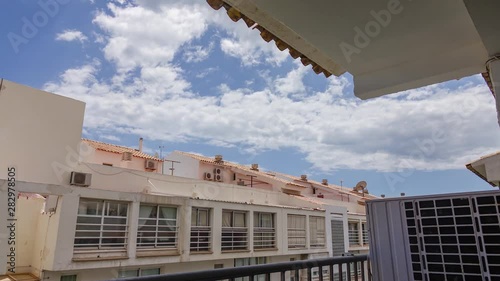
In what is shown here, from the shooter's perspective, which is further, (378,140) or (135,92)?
(135,92)

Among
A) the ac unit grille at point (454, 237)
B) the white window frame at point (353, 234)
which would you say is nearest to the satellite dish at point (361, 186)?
the white window frame at point (353, 234)

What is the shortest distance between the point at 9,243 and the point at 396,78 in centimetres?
1055

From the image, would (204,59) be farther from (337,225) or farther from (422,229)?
(337,225)

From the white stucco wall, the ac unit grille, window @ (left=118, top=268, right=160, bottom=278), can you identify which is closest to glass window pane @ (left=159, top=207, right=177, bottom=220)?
window @ (left=118, top=268, right=160, bottom=278)

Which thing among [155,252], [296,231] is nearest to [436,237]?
[155,252]

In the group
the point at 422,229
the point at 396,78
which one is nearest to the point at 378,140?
the point at 396,78

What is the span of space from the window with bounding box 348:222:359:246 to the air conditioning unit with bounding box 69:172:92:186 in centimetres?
1399

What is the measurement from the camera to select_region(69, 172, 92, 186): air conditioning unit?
9352mm

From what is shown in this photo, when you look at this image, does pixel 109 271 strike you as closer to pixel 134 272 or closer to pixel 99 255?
pixel 99 255

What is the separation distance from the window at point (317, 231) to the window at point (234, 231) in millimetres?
3942

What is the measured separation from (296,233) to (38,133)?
1082 cm

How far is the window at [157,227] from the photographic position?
1038 cm

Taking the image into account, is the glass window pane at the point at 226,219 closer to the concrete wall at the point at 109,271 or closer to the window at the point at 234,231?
the window at the point at 234,231

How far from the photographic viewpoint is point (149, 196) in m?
10.5
